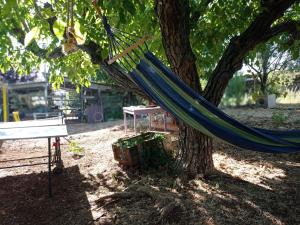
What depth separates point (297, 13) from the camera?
443 centimetres

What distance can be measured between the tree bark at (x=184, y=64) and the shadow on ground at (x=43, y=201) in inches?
45.6

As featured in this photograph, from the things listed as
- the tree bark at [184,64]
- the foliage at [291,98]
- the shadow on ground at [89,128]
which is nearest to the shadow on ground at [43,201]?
the tree bark at [184,64]

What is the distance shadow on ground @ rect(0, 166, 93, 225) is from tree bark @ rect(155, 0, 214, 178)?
116cm

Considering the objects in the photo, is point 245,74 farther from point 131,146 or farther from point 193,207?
point 193,207

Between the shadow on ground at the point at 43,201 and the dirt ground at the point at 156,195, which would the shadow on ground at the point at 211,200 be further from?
the shadow on ground at the point at 43,201

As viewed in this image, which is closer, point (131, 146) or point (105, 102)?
point (131, 146)

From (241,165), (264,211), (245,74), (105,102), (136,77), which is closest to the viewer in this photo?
(264,211)

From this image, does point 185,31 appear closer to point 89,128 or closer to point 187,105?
point 187,105

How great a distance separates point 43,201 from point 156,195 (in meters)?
1.26

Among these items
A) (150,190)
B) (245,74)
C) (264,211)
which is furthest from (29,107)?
(264,211)

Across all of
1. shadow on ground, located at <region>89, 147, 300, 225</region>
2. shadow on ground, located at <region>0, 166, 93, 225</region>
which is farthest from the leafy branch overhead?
shadow on ground, located at <region>0, 166, 93, 225</region>

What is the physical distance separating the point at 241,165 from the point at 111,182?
1.65 metres

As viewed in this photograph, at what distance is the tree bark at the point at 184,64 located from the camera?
313 centimetres

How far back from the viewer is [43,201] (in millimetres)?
3465
